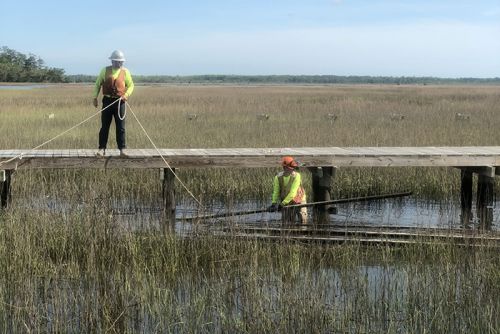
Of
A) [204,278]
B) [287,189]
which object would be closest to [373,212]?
[287,189]

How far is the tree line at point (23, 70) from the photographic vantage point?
8850 cm

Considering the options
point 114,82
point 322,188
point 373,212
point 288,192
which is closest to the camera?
point 288,192

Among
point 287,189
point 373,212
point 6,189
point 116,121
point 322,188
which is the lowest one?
point 373,212

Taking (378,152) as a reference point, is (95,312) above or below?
below

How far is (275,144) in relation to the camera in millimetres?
15102

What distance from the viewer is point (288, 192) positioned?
9.03m

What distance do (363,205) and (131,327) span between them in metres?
6.62

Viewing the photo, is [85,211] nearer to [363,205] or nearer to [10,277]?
[10,277]

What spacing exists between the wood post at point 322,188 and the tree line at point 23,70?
82.4m

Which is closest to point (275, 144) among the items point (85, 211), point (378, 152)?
point (378, 152)

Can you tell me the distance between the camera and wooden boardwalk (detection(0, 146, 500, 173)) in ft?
30.6

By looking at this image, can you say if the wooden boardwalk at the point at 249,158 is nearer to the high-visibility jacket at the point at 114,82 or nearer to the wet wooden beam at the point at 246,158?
the wet wooden beam at the point at 246,158

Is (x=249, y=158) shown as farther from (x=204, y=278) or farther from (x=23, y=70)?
(x=23, y=70)

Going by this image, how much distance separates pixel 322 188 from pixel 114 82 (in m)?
3.52
